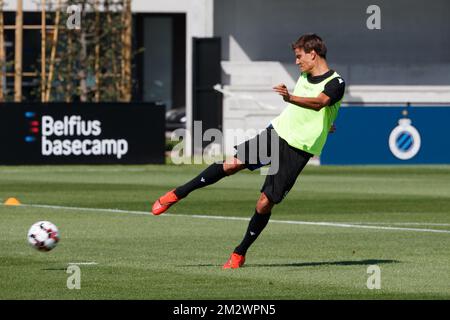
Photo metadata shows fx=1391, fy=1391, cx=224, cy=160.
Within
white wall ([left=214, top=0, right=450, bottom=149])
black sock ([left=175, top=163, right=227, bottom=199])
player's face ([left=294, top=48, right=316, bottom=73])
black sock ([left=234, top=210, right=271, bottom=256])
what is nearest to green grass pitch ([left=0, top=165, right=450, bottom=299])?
black sock ([left=234, top=210, right=271, bottom=256])

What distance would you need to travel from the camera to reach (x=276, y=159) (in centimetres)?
1345

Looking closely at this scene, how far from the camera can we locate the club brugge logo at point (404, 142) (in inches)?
1400

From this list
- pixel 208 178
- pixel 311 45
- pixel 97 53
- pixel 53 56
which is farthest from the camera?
pixel 97 53

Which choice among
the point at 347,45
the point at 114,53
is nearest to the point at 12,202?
the point at 114,53

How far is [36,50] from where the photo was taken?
48.9 meters

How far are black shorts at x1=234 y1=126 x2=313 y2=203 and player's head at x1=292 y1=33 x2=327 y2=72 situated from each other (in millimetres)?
735

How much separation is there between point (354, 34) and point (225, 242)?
100 feet

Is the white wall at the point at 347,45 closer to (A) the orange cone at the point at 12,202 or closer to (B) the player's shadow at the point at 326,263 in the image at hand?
(A) the orange cone at the point at 12,202

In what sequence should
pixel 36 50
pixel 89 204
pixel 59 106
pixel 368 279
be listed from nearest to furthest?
pixel 368 279, pixel 89 204, pixel 59 106, pixel 36 50

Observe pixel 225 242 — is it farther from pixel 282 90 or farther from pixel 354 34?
pixel 354 34

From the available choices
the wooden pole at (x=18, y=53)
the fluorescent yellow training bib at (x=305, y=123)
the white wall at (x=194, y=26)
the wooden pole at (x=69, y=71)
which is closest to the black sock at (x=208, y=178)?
the fluorescent yellow training bib at (x=305, y=123)
